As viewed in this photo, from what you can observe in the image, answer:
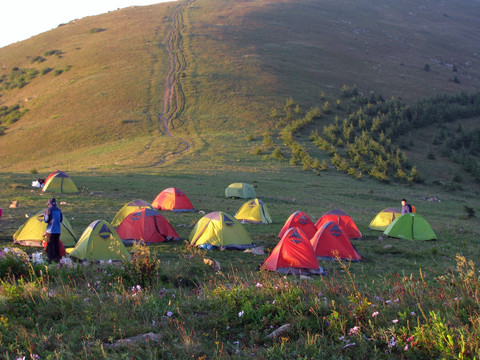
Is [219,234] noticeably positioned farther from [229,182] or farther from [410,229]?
[229,182]

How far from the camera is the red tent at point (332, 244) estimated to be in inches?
519

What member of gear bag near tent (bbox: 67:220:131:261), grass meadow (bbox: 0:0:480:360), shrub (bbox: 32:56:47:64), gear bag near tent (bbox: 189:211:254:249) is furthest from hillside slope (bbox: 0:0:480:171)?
gear bag near tent (bbox: 67:220:131:261)

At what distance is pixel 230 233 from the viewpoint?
14.1 m

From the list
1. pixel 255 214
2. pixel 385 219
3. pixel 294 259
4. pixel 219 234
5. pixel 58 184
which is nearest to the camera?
pixel 294 259

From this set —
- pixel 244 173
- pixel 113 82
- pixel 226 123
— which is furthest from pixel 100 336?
pixel 113 82

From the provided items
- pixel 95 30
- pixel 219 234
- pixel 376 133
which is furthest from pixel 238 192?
pixel 95 30

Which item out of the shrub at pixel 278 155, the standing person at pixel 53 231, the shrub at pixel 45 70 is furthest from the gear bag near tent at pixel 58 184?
the shrub at pixel 45 70

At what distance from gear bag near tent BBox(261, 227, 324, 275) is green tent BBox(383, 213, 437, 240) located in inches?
279

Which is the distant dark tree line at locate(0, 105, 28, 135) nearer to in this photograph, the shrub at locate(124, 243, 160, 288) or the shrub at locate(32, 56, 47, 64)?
Result: the shrub at locate(32, 56, 47, 64)

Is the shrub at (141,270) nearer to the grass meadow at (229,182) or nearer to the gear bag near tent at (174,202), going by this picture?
the grass meadow at (229,182)

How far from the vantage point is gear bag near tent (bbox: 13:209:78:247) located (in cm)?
1313

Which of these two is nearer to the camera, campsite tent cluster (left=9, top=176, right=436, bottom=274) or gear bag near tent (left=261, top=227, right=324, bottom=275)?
gear bag near tent (left=261, top=227, right=324, bottom=275)

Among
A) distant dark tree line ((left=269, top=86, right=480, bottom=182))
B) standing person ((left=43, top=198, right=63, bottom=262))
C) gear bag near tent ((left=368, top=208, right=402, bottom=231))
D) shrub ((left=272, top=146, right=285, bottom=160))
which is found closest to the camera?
standing person ((left=43, top=198, right=63, bottom=262))

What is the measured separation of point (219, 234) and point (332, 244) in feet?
12.0
